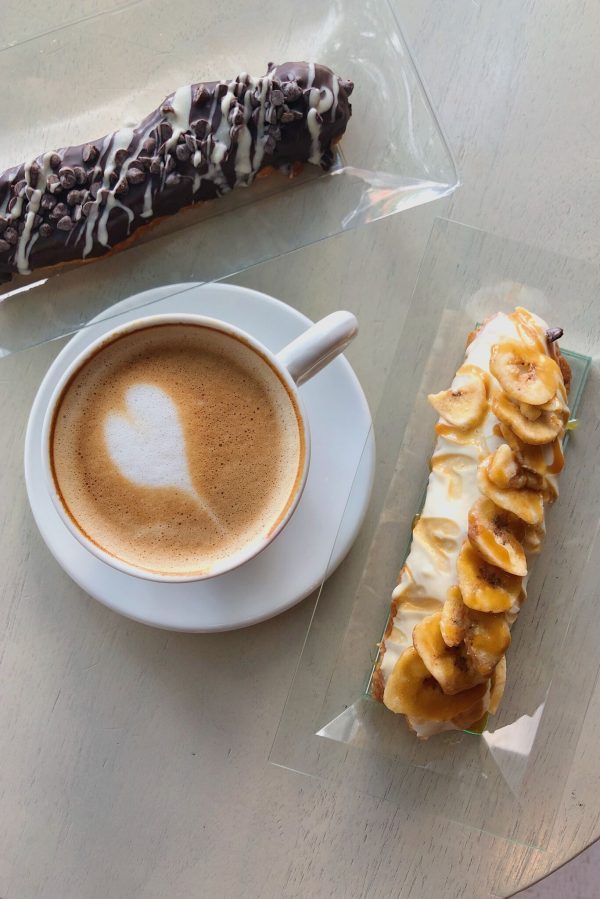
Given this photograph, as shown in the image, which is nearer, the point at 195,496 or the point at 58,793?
the point at 195,496

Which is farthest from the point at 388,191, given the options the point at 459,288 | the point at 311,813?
the point at 311,813

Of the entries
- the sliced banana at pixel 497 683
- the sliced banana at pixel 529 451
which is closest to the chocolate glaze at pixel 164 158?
the sliced banana at pixel 529 451

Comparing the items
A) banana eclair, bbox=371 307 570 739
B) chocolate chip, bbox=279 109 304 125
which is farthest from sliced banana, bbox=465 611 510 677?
chocolate chip, bbox=279 109 304 125

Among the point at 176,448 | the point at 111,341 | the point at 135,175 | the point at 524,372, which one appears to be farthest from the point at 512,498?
the point at 135,175

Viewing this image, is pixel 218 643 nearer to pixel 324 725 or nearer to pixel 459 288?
pixel 324 725

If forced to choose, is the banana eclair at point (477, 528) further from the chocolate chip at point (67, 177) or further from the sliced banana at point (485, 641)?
the chocolate chip at point (67, 177)

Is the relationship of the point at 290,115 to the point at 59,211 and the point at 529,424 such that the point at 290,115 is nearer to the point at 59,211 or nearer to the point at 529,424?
the point at 59,211

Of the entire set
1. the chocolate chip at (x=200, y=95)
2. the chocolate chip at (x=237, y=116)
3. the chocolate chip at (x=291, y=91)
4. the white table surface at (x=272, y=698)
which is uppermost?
the chocolate chip at (x=291, y=91)
